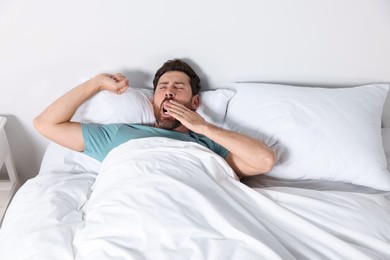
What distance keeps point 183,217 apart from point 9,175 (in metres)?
1.06

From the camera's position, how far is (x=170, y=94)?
1351 mm

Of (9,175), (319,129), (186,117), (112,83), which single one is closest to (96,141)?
(112,83)

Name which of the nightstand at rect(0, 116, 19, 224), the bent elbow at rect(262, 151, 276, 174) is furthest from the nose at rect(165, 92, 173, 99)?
the nightstand at rect(0, 116, 19, 224)

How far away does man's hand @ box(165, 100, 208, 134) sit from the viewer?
124 centimetres

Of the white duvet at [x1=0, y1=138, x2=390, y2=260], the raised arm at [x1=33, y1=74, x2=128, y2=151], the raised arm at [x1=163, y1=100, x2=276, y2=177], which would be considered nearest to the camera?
the white duvet at [x1=0, y1=138, x2=390, y2=260]

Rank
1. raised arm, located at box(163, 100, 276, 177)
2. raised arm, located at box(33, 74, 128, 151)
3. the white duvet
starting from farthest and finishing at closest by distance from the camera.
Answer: raised arm, located at box(33, 74, 128, 151)
raised arm, located at box(163, 100, 276, 177)
the white duvet

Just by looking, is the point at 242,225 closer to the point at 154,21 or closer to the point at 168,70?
the point at 168,70

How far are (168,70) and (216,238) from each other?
716mm

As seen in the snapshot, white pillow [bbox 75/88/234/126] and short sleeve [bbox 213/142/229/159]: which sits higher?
white pillow [bbox 75/88/234/126]

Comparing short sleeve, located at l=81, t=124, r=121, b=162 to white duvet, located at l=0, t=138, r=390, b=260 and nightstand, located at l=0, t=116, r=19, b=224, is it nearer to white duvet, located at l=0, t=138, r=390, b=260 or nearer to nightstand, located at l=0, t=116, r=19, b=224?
white duvet, located at l=0, t=138, r=390, b=260

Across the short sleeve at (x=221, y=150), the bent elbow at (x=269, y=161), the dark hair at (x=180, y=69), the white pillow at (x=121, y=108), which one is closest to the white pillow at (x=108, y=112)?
the white pillow at (x=121, y=108)

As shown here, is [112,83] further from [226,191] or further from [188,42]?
[226,191]

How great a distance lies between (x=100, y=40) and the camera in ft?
4.65

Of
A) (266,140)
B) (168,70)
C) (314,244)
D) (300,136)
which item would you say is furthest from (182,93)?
(314,244)
